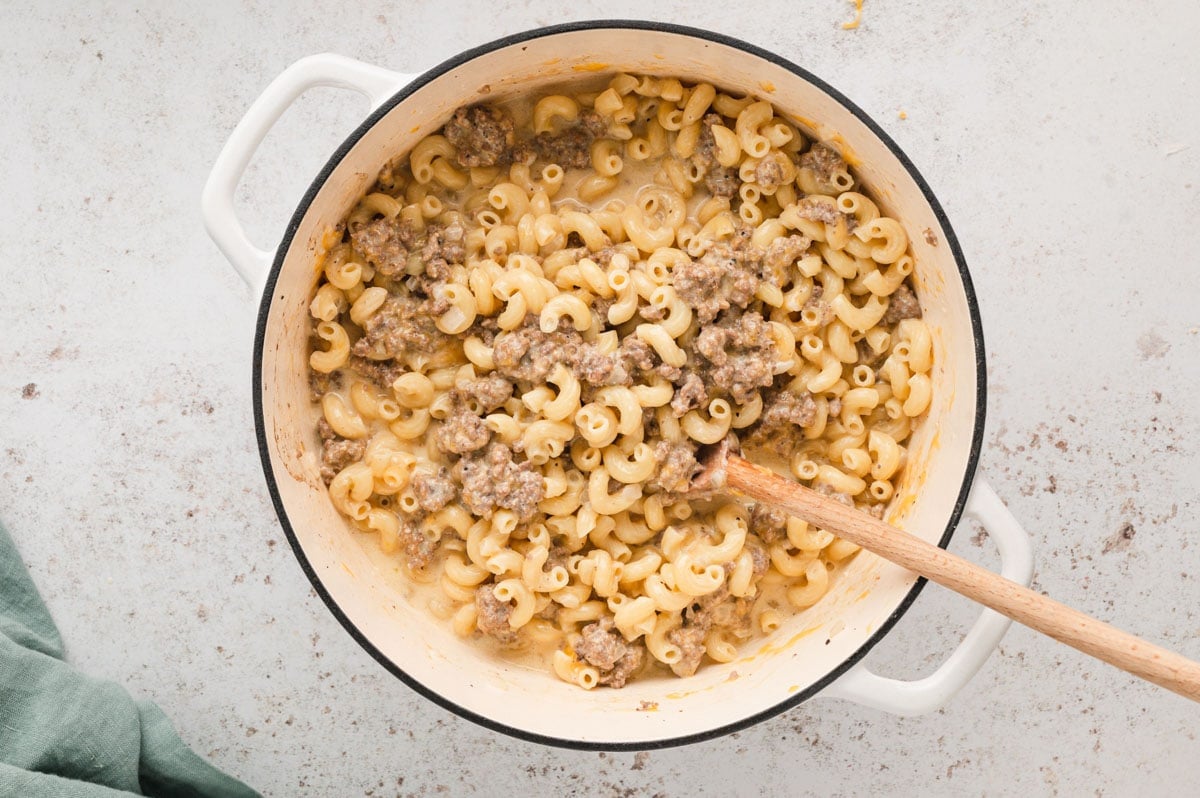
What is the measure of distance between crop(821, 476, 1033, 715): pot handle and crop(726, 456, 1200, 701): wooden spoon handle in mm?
80

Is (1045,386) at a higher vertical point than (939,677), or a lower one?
higher

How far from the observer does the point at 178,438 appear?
235 centimetres

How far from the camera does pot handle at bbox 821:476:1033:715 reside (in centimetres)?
190

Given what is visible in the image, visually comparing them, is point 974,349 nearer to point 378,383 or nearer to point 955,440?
point 955,440

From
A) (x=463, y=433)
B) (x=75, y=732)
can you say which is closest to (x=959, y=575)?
(x=463, y=433)

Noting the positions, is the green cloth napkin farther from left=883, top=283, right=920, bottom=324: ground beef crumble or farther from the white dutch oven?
left=883, top=283, right=920, bottom=324: ground beef crumble

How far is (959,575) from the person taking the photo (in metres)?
1.84

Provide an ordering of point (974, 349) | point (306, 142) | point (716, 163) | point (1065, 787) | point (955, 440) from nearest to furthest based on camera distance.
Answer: point (974, 349), point (955, 440), point (716, 163), point (306, 142), point (1065, 787)

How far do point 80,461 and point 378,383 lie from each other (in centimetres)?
73

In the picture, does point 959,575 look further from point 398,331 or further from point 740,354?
point 398,331

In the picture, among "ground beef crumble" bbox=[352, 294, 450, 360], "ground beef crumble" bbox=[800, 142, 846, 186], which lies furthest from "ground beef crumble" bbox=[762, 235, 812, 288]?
"ground beef crumble" bbox=[352, 294, 450, 360]

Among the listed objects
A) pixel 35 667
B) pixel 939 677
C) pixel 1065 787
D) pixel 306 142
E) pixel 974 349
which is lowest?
pixel 1065 787

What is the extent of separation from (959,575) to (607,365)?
73 centimetres

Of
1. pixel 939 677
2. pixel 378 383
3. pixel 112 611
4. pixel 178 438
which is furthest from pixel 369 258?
pixel 939 677
